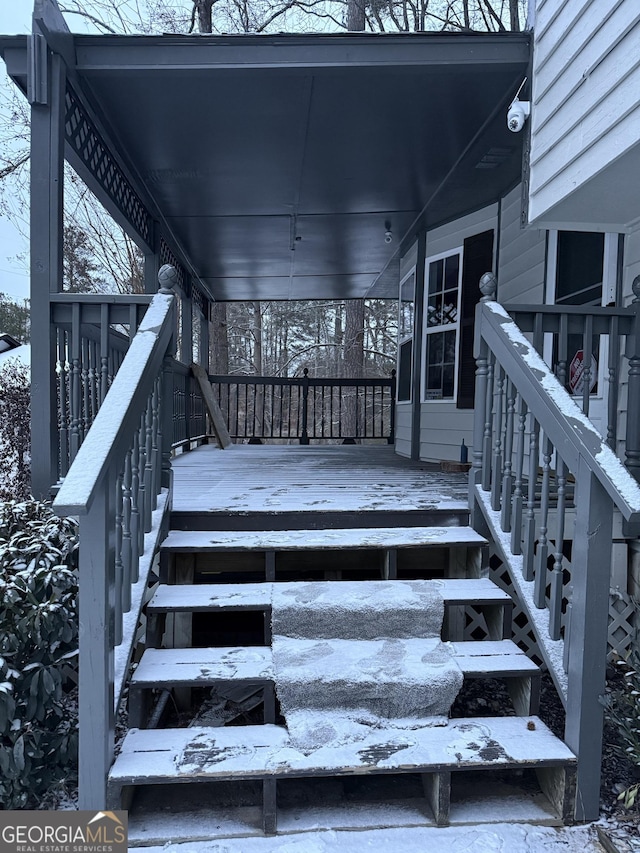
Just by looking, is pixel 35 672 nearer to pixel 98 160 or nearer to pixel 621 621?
pixel 621 621

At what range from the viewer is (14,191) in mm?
11570

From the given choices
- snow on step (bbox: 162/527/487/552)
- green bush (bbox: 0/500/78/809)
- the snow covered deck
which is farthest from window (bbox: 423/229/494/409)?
green bush (bbox: 0/500/78/809)

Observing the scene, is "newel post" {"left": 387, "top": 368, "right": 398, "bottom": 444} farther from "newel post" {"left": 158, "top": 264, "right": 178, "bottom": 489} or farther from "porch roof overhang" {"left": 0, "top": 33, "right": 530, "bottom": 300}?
"newel post" {"left": 158, "top": 264, "right": 178, "bottom": 489}

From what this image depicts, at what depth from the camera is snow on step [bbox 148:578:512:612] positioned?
2285mm

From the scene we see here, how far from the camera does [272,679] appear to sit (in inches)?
78.8

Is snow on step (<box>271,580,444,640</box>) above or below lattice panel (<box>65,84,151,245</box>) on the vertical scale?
below

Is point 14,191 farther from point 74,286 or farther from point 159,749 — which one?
point 159,749

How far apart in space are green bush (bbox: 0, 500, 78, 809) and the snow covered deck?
82 cm

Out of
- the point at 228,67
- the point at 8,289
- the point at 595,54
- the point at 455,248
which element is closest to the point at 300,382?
the point at 455,248

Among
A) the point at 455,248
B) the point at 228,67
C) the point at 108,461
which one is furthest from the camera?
the point at 455,248

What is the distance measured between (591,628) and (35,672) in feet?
5.86

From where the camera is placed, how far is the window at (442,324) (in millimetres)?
5629

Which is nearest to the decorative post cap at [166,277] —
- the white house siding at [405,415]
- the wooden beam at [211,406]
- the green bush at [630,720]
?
the green bush at [630,720]

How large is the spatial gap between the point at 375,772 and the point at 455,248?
4844mm
